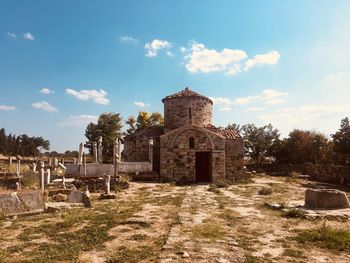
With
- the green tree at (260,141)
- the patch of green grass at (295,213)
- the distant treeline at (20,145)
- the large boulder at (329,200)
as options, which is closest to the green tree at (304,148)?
the green tree at (260,141)

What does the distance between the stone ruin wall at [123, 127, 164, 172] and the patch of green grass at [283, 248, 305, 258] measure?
60.5ft

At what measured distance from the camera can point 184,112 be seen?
87.3 feet

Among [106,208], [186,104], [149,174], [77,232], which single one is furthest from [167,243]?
[186,104]

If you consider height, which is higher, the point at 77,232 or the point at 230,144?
the point at 230,144

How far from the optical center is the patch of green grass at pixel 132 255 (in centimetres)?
627

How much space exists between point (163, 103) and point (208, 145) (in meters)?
7.25

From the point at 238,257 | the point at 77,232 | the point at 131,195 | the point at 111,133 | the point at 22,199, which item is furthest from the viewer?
the point at 111,133

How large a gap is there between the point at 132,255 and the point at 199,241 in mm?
1820

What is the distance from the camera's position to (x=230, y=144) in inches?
969

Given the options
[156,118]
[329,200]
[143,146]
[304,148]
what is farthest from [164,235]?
[156,118]

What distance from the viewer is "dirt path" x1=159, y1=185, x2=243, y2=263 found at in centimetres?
638

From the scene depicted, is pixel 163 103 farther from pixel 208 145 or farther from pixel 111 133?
pixel 111 133

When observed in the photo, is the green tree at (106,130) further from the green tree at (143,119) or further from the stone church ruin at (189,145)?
the stone church ruin at (189,145)

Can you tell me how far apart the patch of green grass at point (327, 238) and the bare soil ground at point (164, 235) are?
68mm
